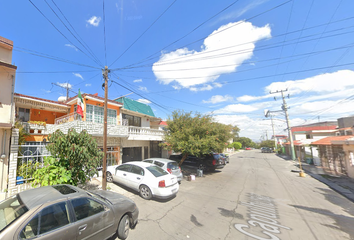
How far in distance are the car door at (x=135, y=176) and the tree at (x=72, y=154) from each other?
177 centimetres

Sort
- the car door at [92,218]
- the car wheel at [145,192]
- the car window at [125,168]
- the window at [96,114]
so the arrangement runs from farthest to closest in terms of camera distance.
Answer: the window at [96,114], the car window at [125,168], the car wheel at [145,192], the car door at [92,218]

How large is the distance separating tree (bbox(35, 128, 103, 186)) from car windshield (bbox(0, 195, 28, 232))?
2938 millimetres

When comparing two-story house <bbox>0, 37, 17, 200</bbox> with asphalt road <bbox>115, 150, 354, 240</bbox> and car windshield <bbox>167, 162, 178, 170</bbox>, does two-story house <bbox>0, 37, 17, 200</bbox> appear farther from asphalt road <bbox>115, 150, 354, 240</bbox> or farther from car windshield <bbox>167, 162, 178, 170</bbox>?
car windshield <bbox>167, 162, 178, 170</bbox>

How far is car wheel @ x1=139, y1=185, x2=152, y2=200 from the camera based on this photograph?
21.6ft

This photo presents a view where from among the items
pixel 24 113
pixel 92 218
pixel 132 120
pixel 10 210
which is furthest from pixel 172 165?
pixel 24 113

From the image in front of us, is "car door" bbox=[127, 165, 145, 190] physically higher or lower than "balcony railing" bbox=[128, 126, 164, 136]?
lower

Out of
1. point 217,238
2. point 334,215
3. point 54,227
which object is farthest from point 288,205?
point 54,227

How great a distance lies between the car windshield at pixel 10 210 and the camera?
2461 millimetres

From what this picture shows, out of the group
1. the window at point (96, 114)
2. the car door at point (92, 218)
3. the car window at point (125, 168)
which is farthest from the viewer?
the window at point (96, 114)

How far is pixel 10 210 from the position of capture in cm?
272

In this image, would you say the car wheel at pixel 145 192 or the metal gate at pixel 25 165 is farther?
the metal gate at pixel 25 165

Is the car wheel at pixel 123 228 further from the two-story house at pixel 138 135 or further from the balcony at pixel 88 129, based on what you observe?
the two-story house at pixel 138 135

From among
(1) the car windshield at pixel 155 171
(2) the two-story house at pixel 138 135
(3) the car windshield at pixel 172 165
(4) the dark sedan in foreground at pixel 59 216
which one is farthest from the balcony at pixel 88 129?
(4) the dark sedan in foreground at pixel 59 216

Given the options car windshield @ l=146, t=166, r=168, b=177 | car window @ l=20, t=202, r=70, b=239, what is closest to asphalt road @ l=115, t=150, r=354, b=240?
car windshield @ l=146, t=166, r=168, b=177
